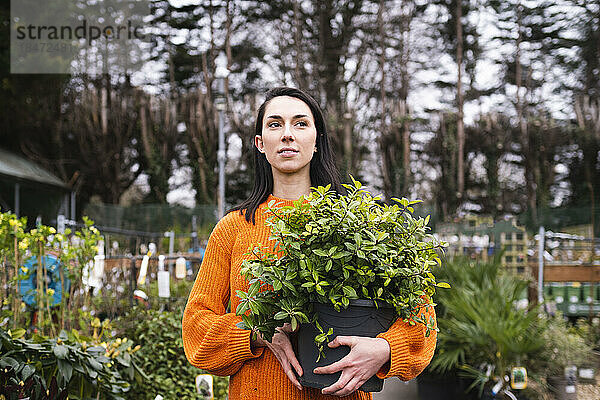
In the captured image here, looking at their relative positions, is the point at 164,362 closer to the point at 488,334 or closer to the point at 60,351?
the point at 60,351

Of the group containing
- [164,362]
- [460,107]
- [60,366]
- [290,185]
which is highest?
[460,107]

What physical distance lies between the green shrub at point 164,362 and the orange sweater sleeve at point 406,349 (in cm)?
248

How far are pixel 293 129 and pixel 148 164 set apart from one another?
52.8 feet

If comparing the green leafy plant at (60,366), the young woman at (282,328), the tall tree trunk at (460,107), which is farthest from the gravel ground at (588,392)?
the tall tree trunk at (460,107)

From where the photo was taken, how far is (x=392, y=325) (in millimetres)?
1325

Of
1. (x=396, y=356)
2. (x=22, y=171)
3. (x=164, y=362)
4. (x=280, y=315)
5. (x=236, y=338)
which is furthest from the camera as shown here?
(x=22, y=171)

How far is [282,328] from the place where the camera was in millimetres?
1290

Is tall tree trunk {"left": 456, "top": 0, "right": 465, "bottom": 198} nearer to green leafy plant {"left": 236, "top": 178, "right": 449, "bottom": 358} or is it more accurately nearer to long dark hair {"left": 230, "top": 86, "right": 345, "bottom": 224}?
Result: long dark hair {"left": 230, "top": 86, "right": 345, "bottom": 224}

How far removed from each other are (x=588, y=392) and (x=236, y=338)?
414 centimetres

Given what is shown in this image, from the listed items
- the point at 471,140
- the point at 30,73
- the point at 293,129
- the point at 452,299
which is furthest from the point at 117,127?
the point at 293,129

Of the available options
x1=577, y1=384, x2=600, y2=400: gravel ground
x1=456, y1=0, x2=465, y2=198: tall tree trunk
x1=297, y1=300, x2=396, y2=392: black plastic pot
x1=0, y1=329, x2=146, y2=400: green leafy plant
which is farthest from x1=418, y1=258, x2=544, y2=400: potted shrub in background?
x1=456, y1=0, x2=465, y2=198: tall tree trunk

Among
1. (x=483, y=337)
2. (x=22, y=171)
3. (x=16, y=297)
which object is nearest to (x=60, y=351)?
(x=16, y=297)

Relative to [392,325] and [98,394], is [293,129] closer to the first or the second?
[392,325]

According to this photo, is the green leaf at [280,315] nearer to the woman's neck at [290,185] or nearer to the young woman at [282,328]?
the young woman at [282,328]
